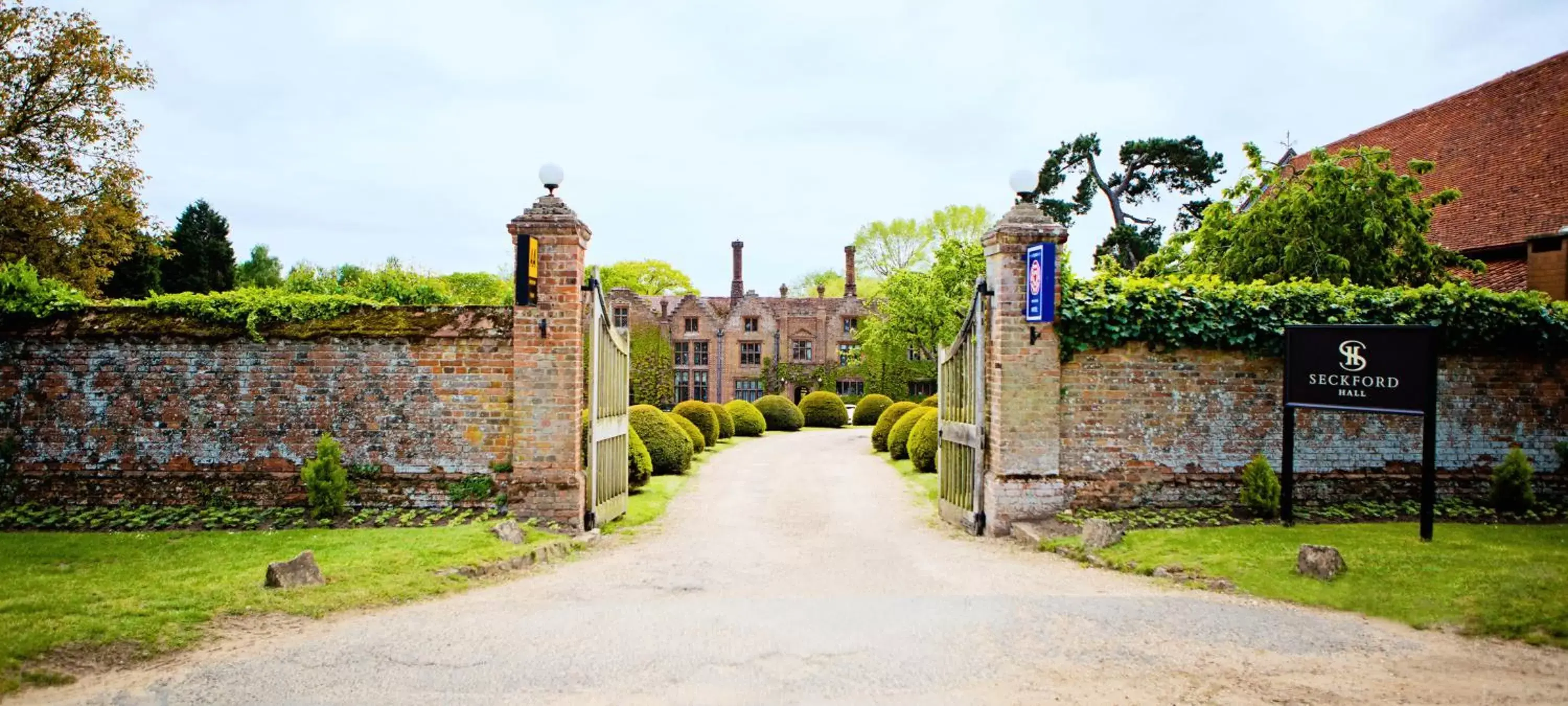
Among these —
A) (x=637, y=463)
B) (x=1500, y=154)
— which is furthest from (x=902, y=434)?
(x=1500, y=154)

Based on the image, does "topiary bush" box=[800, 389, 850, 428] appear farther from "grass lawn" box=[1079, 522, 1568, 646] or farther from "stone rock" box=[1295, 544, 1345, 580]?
"stone rock" box=[1295, 544, 1345, 580]

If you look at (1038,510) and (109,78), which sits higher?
(109,78)

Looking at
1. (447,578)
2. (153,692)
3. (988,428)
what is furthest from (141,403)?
(988,428)

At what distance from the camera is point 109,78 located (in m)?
22.5

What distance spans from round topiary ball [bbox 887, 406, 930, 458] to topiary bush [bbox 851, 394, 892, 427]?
1300 centimetres

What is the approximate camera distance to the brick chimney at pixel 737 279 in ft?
167

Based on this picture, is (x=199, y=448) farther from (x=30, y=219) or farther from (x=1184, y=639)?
(x=30, y=219)

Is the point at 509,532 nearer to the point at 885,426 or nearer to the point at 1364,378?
the point at 1364,378

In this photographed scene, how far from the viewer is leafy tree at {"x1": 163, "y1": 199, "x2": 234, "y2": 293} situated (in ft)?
124

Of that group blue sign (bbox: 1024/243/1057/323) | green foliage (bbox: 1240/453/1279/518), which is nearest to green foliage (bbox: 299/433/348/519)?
blue sign (bbox: 1024/243/1057/323)

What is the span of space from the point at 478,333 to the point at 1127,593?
689cm

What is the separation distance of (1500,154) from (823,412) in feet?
71.2

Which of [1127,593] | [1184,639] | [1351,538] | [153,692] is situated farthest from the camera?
[1351,538]

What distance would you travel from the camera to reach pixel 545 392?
A: 9.32m
